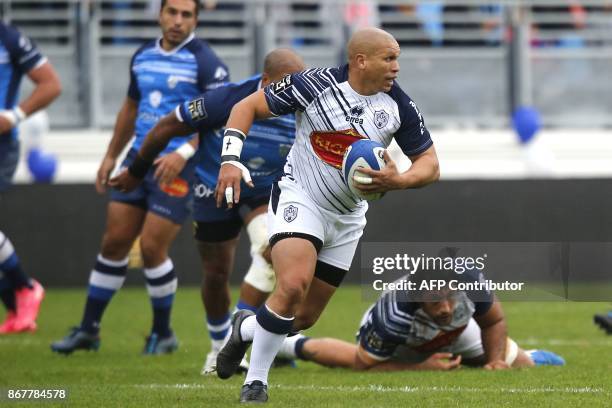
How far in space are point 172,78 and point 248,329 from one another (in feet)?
10.2

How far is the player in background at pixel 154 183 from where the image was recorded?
9469mm

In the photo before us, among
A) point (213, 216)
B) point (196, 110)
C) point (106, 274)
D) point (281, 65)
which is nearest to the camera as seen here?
point (281, 65)

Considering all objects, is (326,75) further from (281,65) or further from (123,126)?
(123,126)

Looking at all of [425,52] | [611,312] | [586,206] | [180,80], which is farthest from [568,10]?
[180,80]

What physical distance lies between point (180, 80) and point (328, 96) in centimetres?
284

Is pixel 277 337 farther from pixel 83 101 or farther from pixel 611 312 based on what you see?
pixel 83 101

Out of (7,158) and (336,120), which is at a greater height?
(336,120)

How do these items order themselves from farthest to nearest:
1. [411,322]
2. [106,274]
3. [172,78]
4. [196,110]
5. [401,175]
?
[106,274] < [172,78] < [411,322] < [196,110] < [401,175]

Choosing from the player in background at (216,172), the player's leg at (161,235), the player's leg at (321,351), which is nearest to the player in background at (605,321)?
the player's leg at (321,351)

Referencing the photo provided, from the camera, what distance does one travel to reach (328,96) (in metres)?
6.90

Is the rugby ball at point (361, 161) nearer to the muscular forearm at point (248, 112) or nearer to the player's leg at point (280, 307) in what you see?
the player's leg at point (280, 307)

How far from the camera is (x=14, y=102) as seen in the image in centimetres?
1116

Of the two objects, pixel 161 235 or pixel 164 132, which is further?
pixel 161 235

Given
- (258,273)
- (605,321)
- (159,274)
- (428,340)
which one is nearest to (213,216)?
(258,273)
